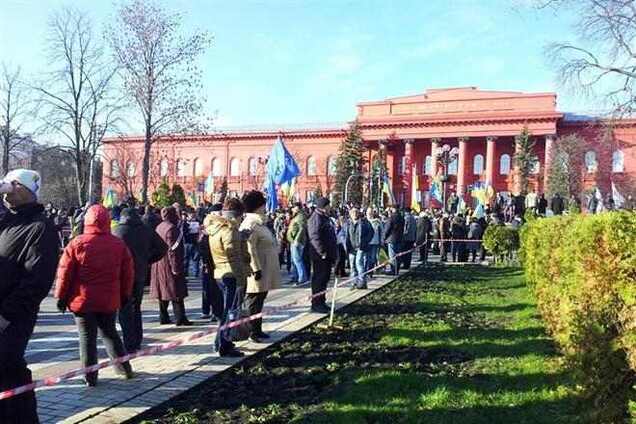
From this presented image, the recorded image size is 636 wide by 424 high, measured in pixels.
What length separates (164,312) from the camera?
1026 cm

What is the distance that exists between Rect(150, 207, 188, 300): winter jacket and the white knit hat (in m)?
5.02

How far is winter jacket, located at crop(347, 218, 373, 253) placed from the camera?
15.7 m

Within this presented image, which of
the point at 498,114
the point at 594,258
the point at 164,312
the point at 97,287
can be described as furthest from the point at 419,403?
the point at 498,114

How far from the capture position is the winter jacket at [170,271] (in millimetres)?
9891

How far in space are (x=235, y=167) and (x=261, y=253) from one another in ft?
267

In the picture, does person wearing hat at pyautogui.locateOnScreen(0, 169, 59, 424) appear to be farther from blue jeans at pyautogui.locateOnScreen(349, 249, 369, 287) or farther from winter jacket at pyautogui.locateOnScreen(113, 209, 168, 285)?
blue jeans at pyautogui.locateOnScreen(349, 249, 369, 287)

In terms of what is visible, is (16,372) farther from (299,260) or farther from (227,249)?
(299,260)

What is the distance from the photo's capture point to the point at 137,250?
8172 mm

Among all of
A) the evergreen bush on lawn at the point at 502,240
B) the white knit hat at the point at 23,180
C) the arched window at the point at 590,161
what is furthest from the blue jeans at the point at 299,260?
→ the arched window at the point at 590,161

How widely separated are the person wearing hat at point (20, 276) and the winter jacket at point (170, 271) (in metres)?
5.14

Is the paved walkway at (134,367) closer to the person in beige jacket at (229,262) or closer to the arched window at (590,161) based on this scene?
the person in beige jacket at (229,262)

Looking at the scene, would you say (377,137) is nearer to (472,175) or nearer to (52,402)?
(472,175)

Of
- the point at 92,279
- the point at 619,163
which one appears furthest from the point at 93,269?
the point at 619,163

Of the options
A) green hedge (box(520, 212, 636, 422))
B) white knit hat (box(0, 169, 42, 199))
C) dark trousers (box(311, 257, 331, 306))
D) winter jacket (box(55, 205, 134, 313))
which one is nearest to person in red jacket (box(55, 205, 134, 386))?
winter jacket (box(55, 205, 134, 313))
